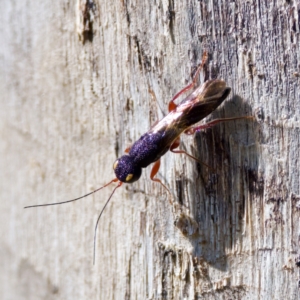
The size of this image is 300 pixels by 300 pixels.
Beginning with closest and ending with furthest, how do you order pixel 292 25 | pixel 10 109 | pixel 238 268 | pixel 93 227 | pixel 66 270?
pixel 292 25 → pixel 238 268 → pixel 93 227 → pixel 66 270 → pixel 10 109

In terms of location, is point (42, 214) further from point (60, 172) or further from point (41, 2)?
point (41, 2)

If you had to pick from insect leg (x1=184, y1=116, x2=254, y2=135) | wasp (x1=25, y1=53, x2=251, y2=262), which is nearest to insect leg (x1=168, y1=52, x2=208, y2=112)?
wasp (x1=25, y1=53, x2=251, y2=262)

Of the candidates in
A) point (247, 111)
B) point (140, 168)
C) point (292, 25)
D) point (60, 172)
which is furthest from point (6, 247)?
point (292, 25)

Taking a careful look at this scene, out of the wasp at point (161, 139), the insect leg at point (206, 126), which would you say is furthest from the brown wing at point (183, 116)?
the insect leg at point (206, 126)

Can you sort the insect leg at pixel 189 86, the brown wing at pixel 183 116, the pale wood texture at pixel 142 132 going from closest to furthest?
the pale wood texture at pixel 142 132
the insect leg at pixel 189 86
the brown wing at pixel 183 116

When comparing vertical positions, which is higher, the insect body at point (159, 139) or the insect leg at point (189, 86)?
the insect leg at point (189, 86)

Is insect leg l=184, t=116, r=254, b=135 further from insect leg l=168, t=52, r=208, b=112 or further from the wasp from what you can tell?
insect leg l=168, t=52, r=208, b=112

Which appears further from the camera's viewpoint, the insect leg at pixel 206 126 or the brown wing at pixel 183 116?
the brown wing at pixel 183 116

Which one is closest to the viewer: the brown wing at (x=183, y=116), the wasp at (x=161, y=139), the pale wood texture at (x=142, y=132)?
the pale wood texture at (x=142, y=132)

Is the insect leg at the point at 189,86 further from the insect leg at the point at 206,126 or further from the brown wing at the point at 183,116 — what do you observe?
the insect leg at the point at 206,126
